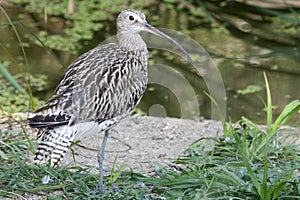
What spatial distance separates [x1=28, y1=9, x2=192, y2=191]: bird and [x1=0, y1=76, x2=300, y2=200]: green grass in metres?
0.11

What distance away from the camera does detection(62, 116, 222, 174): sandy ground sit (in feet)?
17.4

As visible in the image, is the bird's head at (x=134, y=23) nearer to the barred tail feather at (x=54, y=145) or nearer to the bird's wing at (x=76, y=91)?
the bird's wing at (x=76, y=91)

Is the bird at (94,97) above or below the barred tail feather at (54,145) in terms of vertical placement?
above

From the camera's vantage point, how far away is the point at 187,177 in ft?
15.2

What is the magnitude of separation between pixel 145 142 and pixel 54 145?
4.49ft

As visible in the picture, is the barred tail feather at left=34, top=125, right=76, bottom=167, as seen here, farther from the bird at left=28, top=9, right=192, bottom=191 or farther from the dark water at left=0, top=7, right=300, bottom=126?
the dark water at left=0, top=7, right=300, bottom=126

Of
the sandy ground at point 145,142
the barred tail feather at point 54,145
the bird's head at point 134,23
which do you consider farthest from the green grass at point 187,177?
the bird's head at point 134,23

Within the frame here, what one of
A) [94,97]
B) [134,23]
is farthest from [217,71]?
[94,97]

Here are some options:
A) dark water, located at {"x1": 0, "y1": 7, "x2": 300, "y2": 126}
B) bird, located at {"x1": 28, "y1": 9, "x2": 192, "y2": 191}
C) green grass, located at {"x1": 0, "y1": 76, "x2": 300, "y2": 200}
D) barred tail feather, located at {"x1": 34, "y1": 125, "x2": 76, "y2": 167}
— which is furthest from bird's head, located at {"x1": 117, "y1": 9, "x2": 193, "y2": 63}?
dark water, located at {"x1": 0, "y1": 7, "x2": 300, "y2": 126}

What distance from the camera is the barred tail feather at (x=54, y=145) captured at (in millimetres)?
4527

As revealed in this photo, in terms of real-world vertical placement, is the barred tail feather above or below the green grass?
above

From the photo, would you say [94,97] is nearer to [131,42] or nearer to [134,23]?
[131,42]

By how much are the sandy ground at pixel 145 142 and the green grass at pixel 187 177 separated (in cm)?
25

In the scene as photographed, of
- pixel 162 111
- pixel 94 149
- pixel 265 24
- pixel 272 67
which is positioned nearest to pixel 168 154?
pixel 94 149
